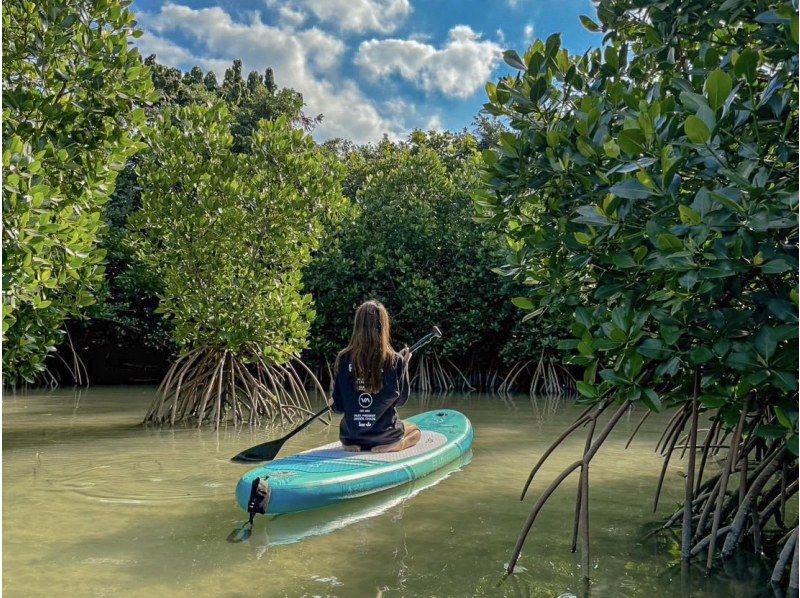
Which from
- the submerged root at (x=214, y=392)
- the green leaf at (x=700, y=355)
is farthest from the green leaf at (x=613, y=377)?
the submerged root at (x=214, y=392)

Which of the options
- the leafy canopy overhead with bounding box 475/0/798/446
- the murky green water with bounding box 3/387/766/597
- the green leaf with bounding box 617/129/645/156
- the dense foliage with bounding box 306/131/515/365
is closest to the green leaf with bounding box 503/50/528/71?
the leafy canopy overhead with bounding box 475/0/798/446

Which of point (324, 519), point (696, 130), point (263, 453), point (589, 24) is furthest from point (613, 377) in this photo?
point (263, 453)

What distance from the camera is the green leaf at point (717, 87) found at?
219 cm

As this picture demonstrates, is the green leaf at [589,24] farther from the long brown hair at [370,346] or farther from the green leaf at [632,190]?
the long brown hair at [370,346]

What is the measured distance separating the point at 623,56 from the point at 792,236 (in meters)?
1.25

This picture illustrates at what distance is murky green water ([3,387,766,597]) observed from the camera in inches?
118

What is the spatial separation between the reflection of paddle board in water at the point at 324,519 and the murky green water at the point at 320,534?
0.01 meters

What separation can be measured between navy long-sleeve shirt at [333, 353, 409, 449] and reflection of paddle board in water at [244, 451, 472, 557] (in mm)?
419

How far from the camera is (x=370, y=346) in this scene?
4.89 metres

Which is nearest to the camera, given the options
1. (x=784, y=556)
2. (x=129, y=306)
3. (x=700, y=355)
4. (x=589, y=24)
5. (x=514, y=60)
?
(x=700, y=355)

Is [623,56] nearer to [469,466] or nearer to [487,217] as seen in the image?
[487,217]

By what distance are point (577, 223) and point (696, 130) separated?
35.0 inches

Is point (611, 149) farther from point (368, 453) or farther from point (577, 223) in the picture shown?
point (368, 453)

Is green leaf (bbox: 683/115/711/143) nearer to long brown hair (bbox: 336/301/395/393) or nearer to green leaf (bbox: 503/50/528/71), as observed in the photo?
green leaf (bbox: 503/50/528/71)
